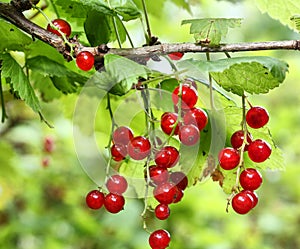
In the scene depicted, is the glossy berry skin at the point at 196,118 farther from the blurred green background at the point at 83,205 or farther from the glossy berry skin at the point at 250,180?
the blurred green background at the point at 83,205

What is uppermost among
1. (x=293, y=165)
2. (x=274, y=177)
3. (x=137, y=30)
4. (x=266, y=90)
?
(x=266, y=90)

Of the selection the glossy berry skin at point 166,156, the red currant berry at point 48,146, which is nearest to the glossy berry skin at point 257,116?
the glossy berry skin at point 166,156

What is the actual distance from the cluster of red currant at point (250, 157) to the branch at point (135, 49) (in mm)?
114

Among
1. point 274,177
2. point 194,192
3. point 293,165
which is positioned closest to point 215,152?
point 194,192

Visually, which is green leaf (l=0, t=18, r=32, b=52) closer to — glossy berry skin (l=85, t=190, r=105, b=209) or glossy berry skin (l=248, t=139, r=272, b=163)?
glossy berry skin (l=85, t=190, r=105, b=209)

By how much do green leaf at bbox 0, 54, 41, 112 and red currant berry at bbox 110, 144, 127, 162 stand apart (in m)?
0.11

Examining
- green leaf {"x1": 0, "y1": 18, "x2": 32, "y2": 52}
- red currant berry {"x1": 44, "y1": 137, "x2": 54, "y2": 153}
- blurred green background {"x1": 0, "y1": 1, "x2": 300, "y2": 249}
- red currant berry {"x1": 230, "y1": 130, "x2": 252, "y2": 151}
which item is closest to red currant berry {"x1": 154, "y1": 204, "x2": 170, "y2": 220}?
red currant berry {"x1": 230, "y1": 130, "x2": 252, "y2": 151}

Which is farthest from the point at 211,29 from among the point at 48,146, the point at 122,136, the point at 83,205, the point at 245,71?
the point at 83,205

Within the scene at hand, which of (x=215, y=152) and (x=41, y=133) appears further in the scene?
(x=41, y=133)

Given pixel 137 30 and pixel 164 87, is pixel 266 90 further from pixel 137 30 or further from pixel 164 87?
pixel 137 30

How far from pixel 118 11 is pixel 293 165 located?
2274 mm

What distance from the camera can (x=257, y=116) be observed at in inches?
27.4

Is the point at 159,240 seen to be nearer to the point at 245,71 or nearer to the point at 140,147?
the point at 140,147

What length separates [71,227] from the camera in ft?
7.41
